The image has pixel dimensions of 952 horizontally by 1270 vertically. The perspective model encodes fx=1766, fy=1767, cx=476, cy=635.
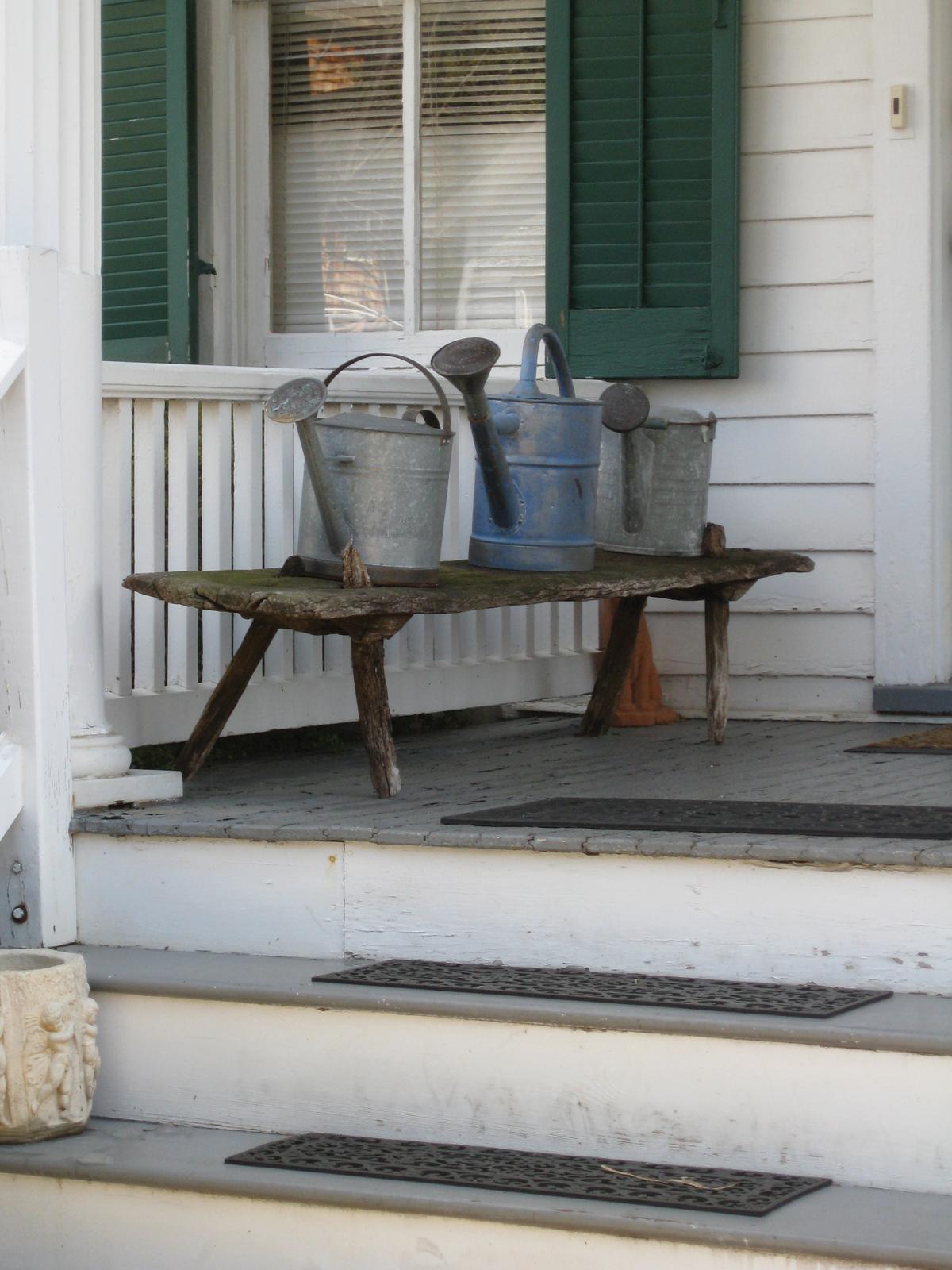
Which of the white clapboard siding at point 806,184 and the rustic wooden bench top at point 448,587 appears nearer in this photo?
the rustic wooden bench top at point 448,587

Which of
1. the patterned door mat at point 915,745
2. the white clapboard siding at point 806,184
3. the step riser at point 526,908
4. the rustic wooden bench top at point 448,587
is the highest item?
the white clapboard siding at point 806,184

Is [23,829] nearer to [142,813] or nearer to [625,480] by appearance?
[142,813]

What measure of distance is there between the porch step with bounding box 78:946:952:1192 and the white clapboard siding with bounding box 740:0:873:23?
315 cm

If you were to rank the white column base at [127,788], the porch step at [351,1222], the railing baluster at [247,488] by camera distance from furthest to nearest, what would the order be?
Result: the railing baluster at [247,488] → the white column base at [127,788] → the porch step at [351,1222]

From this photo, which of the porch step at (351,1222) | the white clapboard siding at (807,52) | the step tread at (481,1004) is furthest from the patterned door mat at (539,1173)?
the white clapboard siding at (807,52)

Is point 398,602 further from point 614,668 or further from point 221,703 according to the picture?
point 614,668

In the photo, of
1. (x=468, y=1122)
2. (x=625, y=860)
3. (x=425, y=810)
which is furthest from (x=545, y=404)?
(x=468, y=1122)

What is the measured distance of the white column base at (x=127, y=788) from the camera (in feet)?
11.1

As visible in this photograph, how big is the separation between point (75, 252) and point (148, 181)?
2.03m

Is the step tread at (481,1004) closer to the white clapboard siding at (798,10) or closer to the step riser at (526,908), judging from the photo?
the step riser at (526,908)

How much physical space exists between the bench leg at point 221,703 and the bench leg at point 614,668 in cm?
118

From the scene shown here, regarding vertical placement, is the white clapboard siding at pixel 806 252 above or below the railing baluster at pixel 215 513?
above

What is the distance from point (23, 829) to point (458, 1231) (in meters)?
1.25

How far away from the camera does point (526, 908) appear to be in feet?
9.66
